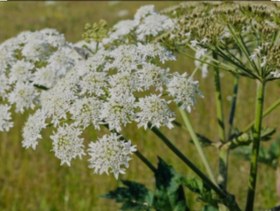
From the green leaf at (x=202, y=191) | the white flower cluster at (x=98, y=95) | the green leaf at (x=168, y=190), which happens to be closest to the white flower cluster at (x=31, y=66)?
the white flower cluster at (x=98, y=95)

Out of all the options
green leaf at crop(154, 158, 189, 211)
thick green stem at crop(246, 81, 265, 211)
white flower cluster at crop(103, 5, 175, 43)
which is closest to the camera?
thick green stem at crop(246, 81, 265, 211)

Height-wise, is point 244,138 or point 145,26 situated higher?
point 145,26

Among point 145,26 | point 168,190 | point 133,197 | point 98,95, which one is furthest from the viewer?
point 145,26

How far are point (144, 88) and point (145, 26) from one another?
766 mm

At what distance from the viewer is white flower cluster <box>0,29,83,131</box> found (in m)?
3.41

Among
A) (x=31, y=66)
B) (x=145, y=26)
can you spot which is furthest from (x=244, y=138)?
(x=31, y=66)

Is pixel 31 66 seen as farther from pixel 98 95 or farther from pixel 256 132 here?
pixel 256 132

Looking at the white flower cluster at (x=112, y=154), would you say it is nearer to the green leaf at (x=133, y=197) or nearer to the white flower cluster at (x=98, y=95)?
the white flower cluster at (x=98, y=95)

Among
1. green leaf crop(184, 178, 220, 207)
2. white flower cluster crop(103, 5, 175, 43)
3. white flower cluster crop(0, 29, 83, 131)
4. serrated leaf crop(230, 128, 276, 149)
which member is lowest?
green leaf crop(184, 178, 220, 207)

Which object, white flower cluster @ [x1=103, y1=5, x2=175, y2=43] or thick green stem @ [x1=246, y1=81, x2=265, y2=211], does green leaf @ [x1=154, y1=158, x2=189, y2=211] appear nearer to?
thick green stem @ [x1=246, y1=81, x2=265, y2=211]

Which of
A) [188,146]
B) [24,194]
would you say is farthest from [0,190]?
[188,146]

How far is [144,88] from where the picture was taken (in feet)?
9.91

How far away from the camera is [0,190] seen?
652 cm

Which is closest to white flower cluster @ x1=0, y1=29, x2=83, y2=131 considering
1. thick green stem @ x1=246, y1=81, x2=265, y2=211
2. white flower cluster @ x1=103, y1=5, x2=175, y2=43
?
white flower cluster @ x1=103, y1=5, x2=175, y2=43
